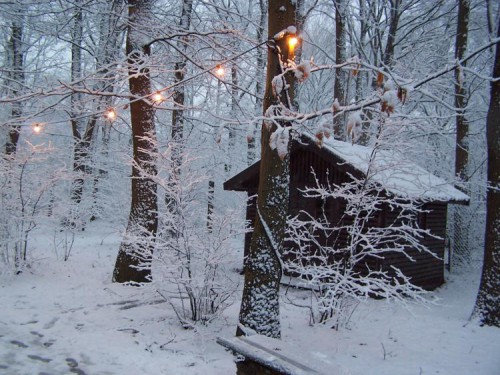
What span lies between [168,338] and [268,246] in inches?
90.2

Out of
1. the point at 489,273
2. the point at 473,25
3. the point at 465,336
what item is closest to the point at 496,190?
the point at 489,273

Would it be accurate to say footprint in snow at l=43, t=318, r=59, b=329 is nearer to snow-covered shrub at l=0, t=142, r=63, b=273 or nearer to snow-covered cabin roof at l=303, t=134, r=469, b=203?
snow-covered shrub at l=0, t=142, r=63, b=273

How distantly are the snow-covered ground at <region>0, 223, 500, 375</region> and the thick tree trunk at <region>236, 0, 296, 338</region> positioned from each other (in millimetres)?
591

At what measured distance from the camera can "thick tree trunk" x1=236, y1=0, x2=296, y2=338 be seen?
18.4 feet

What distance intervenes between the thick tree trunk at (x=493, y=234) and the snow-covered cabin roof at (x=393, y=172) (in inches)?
50.6

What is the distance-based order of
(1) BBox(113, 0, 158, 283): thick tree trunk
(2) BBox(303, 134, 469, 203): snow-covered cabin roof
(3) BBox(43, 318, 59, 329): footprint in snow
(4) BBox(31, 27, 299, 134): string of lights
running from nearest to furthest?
(4) BBox(31, 27, 299, 134): string of lights
(3) BBox(43, 318, 59, 329): footprint in snow
(2) BBox(303, 134, 469, 203): snow-covered cabin roof
(1) BBox(113, 0, 158, 283): thick tree trunk

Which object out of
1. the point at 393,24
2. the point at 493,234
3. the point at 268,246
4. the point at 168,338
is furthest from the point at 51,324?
the point at 393,24

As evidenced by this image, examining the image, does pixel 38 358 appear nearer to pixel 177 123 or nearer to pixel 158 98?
pixel 158 98

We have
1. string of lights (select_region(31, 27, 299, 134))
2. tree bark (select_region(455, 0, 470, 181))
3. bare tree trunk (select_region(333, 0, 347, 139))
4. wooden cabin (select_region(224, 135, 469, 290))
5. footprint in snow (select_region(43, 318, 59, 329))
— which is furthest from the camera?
bare tree trunk (select_region(333, 0, 347, 139))

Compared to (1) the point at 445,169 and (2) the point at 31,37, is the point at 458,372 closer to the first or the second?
(1) the point at 445,169

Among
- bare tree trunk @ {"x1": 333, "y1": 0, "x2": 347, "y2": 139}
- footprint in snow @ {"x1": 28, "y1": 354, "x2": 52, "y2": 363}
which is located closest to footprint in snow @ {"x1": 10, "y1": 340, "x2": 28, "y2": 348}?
footprint in snow @ {"x1": 28, "y1": 354, "x2": 52, "y2": 363}

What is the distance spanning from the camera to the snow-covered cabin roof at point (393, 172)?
7.38m

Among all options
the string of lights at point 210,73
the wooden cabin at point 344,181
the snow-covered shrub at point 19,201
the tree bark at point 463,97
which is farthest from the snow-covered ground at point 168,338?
the tree bark at point 463,97

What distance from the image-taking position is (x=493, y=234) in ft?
25.1
